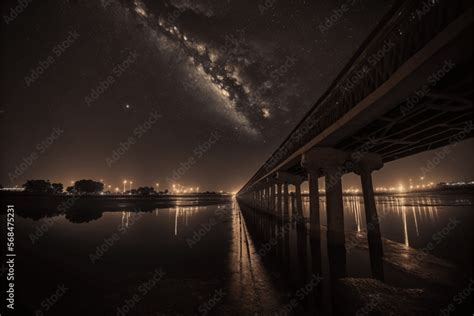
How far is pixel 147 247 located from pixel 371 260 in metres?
13.1

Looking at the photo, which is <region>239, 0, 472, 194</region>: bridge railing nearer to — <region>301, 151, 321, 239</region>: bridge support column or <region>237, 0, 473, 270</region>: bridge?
<region>237, 0, 473, 270</region>: bridge

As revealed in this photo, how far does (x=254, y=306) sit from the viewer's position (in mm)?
5738

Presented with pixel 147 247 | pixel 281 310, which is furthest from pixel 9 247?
pixel 281 310

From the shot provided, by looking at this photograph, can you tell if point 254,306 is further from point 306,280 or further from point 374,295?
point 374,295

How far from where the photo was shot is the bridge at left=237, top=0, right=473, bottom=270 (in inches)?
232

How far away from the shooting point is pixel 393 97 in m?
8.24

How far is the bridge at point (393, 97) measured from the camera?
5.89 metres

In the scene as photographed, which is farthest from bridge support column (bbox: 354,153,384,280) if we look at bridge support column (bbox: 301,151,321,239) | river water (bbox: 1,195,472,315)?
bridge support column (bbox: 301,151,321,239)

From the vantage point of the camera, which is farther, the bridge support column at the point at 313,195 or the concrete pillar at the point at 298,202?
the concrete pillar at the point at 298,202

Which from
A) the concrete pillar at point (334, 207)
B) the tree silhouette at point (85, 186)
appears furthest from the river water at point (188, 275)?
the tree silhouette at point (85, 186)

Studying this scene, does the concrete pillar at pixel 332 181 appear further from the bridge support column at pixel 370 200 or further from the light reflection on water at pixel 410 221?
the light reflection on water at pixel 410 221

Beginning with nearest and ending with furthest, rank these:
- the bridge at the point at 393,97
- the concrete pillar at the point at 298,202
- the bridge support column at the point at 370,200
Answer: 1. the bridge at the point at 393,97
2. the bridge support column at the point at 370,200
3. the concrete pillar at the point at 298,202

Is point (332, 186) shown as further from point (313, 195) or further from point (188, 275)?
point (188, 275)

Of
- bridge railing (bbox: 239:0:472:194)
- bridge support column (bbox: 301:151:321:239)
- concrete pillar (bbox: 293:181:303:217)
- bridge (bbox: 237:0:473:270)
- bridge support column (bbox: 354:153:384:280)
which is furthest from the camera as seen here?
concrete pillar (bbox: 293:181:303:217)
